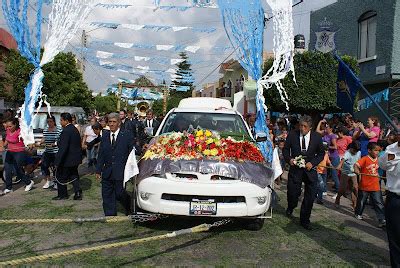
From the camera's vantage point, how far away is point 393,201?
4.10m

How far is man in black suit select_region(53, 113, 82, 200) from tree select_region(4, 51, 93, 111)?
1889cm

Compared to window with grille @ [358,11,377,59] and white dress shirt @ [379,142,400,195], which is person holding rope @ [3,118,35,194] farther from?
window with grille @ [358,11,377,59]

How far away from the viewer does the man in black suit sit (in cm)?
777

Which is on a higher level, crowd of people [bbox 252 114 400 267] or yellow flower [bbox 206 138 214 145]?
yellow flower [bbox 206 138 214 145]

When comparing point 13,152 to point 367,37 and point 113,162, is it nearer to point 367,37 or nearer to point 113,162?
point 113,162

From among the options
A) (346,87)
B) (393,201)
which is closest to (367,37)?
(346,87)

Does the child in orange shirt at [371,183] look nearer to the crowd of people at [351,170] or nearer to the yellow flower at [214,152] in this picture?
the crowd of people at [351,170]

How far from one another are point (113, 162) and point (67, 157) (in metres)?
2.14

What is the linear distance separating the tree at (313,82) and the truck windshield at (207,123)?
1303 centimetres

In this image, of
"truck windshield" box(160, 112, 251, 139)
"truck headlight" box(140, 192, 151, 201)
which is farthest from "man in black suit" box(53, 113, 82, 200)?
"truck headlight" box(140, 192, 151, 201)

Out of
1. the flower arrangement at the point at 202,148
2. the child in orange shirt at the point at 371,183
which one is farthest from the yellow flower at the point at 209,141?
the child in orange shirt at the point at 371,183

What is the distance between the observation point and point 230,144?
6051 mm

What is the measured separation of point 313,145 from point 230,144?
146 centimetres

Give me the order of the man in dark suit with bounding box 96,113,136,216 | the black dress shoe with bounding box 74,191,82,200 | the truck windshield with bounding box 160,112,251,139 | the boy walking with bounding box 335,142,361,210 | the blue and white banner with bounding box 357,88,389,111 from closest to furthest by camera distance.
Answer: the man in dark suit with bounding box 96,113,136,216 → the truck windshield with bounding box 160,112,251,139 → the boy walking with bounding box 335,142,361,210 → the black dress shoe with bounding box 74,191,82,200 → the blue and white banner with bounding box 357,88,389,111
